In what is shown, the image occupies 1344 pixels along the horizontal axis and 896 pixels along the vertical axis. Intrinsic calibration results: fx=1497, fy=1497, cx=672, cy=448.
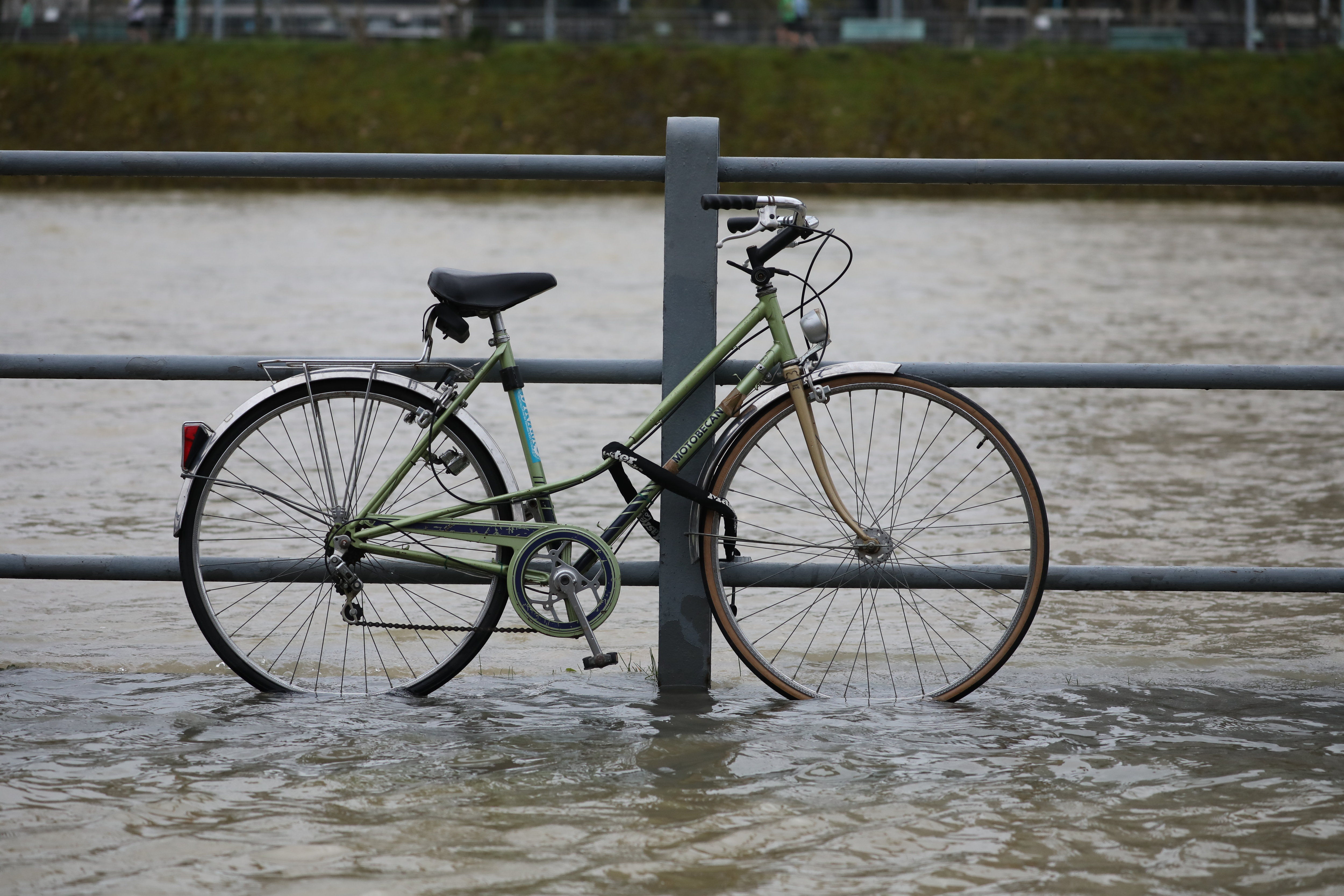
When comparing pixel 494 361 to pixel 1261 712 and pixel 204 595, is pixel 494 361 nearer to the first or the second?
pixel 204 595

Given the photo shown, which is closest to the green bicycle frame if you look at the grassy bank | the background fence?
the grassy bank

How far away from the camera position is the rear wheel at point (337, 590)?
3.81m

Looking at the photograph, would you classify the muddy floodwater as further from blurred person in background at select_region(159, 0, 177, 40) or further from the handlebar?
blurred person in background at select_region(159, 0, 177, 40)

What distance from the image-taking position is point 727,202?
3707 millimetres

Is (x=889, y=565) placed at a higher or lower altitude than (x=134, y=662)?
higher

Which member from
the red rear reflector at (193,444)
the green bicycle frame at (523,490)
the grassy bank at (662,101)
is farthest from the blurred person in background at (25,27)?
the green bicycle frame at (523,490)

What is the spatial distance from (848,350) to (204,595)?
747 cm

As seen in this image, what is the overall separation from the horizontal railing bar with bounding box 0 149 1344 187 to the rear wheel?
589 millimetres

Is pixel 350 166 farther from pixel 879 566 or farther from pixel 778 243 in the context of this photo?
pixel 879 566

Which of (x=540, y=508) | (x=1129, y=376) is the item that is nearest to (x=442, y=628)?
(x=540, y=508)

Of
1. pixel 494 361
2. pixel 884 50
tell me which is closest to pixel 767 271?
pixel 494 361

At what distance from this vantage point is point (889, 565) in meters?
3.89

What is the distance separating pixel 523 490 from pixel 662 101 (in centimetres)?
3590

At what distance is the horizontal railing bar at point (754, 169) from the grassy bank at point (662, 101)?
30.7 meters
